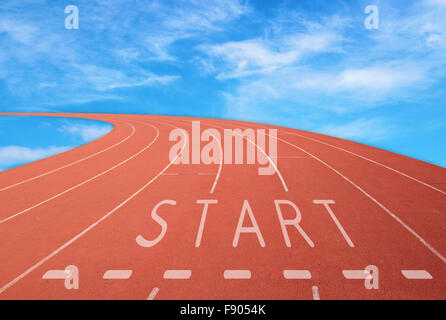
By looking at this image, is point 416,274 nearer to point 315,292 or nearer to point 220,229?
point 315,292

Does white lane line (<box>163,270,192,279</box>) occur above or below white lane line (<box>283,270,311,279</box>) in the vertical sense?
below

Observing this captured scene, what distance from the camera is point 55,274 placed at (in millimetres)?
5602

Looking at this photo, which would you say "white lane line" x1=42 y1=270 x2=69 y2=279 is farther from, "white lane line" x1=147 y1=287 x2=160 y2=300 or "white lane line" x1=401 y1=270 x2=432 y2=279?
"white lane line" x1=401 y1=270 x2=432 y2=279

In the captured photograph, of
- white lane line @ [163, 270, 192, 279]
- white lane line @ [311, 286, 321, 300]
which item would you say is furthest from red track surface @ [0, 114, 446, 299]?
white lane line @ [163, 270, 192, 279]

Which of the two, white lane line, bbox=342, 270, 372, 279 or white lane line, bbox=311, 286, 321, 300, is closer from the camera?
white lane line, bbox=311, 286, 321, 300

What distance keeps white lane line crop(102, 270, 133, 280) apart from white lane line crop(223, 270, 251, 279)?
5.70ft

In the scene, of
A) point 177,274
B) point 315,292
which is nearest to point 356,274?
point 315,292

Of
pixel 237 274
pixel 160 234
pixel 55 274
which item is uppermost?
pixel 160 234

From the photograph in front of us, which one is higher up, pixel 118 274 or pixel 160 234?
pixel 160 234

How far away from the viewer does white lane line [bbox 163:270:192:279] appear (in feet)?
17.5

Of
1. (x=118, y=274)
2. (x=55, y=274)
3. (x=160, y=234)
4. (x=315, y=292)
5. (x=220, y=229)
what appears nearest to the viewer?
(x=315, y=292)

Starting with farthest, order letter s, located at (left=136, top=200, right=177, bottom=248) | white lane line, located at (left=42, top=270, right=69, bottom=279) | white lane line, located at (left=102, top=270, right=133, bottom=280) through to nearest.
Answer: letter s, located at (left=136, top=200, right=177, bottom=248) → white lane line, located at (left=42, top=270, right=69, bottom=279) → white lane line, located at (left=102, top=270, right=133, bottom=280)

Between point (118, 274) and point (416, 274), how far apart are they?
535 centimetres

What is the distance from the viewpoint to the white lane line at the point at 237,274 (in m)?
5.30
